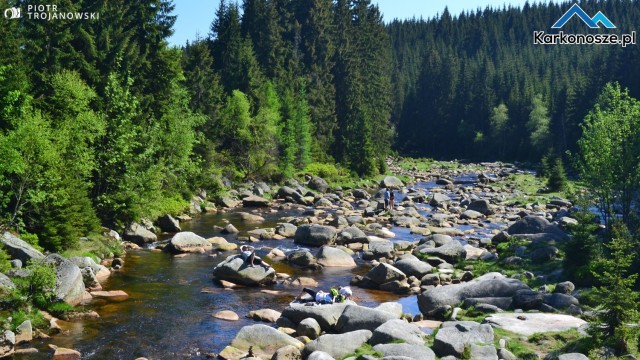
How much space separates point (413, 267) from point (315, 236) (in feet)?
32.0

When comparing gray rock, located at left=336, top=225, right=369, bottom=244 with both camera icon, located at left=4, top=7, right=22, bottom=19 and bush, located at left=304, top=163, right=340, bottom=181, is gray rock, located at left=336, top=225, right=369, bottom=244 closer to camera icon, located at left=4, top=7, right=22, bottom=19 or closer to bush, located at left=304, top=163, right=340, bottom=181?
camera icon, located at left=4, top=7, right=22, bottom=19

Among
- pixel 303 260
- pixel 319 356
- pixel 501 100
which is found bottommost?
pixel 303 260

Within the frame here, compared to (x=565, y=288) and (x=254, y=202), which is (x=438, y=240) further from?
(x=254, y=202)

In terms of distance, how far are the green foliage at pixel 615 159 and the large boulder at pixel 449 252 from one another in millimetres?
7988

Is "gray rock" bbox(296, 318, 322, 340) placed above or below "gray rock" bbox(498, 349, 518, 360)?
below

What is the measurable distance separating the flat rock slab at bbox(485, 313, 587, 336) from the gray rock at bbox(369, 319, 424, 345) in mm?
2882

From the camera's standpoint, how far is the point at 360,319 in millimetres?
19547

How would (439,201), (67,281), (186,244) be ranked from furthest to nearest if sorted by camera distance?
1. (439,201)
2. (186,244)
3. (67,281)

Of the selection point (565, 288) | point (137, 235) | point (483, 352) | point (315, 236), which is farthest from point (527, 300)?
point (137, 235)

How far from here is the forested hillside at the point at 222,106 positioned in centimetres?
2845

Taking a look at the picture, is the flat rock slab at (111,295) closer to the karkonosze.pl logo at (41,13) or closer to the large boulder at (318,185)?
the karkonosze.pl logo at (41,13)

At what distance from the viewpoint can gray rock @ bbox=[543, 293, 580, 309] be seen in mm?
20938

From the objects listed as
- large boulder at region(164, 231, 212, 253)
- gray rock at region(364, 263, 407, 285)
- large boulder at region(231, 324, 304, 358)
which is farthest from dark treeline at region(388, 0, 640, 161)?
large boulder at region(231, 324, 304, 358)

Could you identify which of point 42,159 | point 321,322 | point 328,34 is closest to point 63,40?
point 42,159
